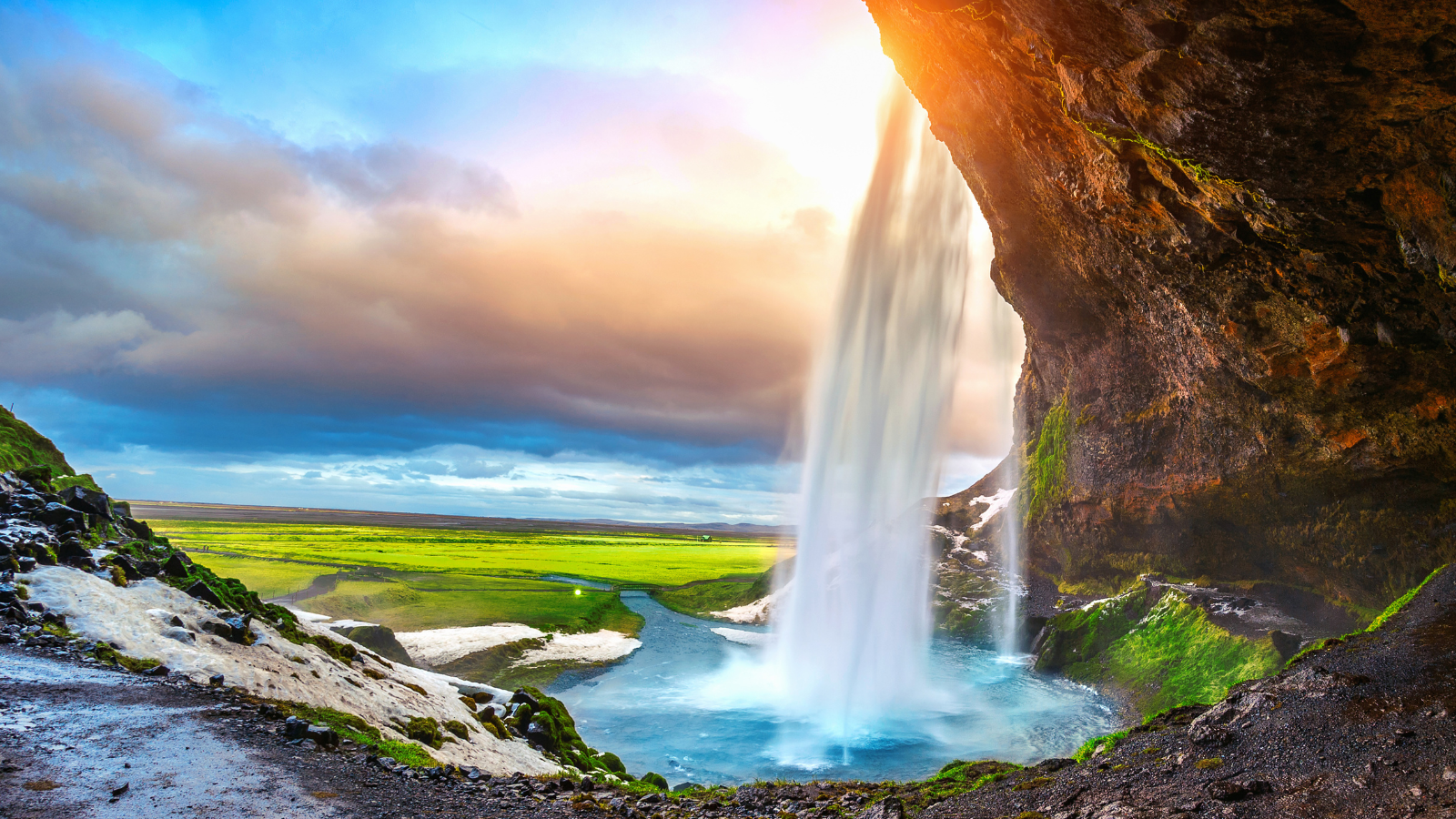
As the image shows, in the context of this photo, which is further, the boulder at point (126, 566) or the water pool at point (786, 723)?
the water pool at point (786, 723)

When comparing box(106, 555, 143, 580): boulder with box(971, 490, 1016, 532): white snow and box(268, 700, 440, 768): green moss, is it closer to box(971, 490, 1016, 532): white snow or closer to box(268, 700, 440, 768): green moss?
box(268, 700, 440, 768): green moss

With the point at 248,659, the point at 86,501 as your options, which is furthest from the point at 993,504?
the point at 86,501

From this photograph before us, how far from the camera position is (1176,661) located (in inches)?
1102

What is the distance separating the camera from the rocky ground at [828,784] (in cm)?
809

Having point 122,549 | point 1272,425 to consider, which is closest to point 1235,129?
point 1272,425

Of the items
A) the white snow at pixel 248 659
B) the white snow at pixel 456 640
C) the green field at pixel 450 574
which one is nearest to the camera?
the white snow at pixel 248 659

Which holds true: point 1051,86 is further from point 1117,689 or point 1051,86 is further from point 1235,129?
point 1117,689

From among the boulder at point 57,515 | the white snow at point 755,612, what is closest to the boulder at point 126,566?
the boulder at point 57,515

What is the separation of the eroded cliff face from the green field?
36724 mm

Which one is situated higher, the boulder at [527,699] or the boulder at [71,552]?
the boulder at [71,552]

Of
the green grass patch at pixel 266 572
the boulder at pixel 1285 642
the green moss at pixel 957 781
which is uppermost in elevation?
the boulder at pixel 1285 642

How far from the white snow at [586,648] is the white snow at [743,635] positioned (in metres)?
6.94

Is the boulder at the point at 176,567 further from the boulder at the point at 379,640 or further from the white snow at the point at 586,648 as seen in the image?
the white snow at the point at 586,648

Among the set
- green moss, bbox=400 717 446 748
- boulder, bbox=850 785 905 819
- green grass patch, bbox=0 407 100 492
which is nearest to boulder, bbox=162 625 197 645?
green moss, bbox=400 717 446 748
